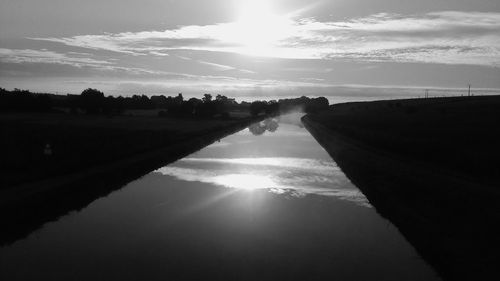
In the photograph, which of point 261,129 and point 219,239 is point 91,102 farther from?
point 219,239

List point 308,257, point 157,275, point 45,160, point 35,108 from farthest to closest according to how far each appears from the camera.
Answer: point 35,108 → point 45,160 → point 308,257 → point 157,275

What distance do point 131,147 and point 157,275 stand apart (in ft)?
93.9

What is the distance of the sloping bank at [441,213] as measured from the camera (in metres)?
11.7

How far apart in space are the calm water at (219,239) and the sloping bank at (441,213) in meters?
0.48

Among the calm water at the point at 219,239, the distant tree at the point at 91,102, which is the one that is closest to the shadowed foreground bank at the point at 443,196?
the calm water at the point at 219,239

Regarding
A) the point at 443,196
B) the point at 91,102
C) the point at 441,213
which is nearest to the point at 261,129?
the point at 91,102

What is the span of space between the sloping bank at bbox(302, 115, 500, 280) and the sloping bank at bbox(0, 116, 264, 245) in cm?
1077

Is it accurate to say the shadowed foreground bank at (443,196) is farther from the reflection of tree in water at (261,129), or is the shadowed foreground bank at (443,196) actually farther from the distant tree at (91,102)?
the distant tree at (91,102)

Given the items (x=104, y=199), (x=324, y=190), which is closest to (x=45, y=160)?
(x=104, y=199)

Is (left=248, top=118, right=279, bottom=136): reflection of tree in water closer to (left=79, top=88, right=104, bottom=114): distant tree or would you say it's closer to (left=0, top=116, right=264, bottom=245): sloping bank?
(left=79, top=88, right=104, bottom=114): distant tree

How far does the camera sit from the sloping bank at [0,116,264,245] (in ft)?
50.2

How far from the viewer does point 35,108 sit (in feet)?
363

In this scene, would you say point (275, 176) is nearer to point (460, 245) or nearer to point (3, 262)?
point (460, 245)

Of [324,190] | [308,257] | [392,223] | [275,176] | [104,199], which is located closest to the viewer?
[308,257]
